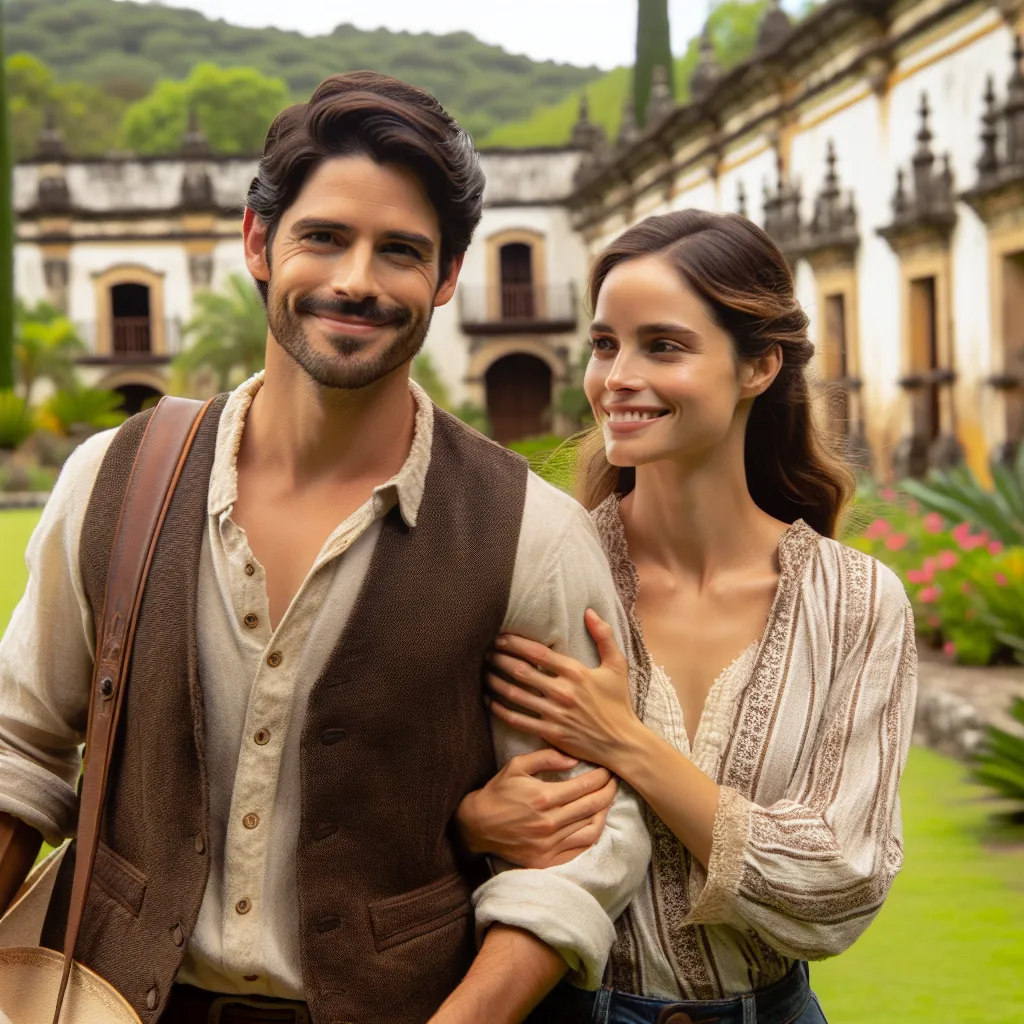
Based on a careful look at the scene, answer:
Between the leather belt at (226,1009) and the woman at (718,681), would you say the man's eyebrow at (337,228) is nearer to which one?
the woman at (718,681)

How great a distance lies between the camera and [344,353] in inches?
72.9

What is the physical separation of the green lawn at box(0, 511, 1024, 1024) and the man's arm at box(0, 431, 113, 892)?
86.5 inches

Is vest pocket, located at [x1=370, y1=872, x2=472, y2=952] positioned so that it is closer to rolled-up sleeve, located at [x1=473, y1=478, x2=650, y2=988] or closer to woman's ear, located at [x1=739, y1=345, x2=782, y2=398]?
rolled-up sleeve, located at [x1=473, y1=478, x2=650, y2=988]

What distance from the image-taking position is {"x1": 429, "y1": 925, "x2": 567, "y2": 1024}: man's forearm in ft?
5.91

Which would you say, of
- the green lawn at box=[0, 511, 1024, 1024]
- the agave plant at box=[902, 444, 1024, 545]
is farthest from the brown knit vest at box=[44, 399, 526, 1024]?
the agave plant at box=[902, 444, 1024, 545]

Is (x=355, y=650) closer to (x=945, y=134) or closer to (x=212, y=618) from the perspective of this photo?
(x=212, y=618)

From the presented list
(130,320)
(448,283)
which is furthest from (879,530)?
(130,320)

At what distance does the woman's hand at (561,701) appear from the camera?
1.93 meters

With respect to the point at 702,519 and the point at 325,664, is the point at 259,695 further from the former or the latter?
the point at 702,519

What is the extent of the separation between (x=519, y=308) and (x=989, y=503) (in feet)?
68.4

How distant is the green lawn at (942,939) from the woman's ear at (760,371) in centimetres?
188

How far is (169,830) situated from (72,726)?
0.24 metres

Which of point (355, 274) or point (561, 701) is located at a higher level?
point (355, 274)

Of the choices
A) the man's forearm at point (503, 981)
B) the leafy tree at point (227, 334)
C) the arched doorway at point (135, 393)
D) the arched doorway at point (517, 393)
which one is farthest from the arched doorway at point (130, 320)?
the man's forearm at point (503, 981)
